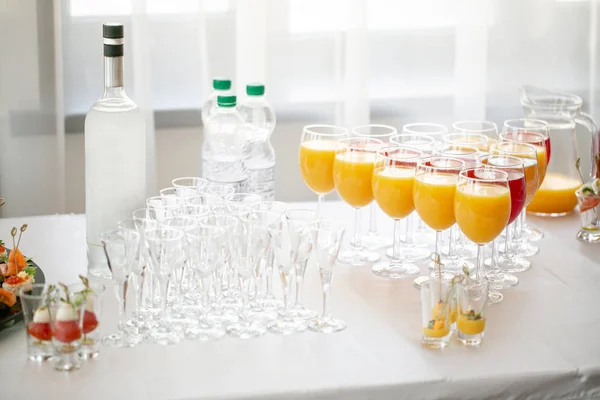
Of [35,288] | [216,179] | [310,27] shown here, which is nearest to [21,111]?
[310,27]

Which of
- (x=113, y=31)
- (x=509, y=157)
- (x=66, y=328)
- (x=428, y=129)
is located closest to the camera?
(x=66, y=328)

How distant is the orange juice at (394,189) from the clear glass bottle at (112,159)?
0.45 m

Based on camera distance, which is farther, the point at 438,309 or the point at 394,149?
the point at 394,149

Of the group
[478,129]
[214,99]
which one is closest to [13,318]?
[214,99]

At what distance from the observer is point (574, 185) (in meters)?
2.06

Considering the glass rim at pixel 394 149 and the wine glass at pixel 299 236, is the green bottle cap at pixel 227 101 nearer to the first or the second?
the glass rim at pixel 394 149

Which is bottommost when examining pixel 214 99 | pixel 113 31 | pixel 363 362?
pixel 363 362

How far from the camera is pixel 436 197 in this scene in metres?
1.60

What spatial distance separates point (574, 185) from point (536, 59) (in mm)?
1219

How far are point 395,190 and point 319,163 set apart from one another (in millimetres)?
229

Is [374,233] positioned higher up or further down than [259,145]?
further down

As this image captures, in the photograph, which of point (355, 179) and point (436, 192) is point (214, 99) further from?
point (436, 192)

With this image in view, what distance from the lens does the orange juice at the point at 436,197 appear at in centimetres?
160

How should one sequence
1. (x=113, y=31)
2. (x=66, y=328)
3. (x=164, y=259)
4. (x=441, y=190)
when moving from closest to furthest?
(x=66, y=328) → (x=164, y=259) → (x=113, y=31) → (x=441, y=190)
